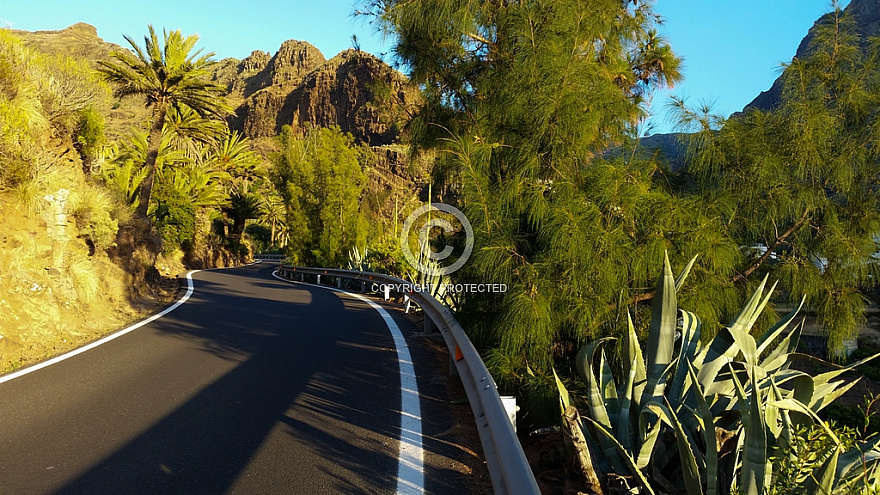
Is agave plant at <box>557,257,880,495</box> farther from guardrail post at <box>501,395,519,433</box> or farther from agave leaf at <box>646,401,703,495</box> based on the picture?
guardrail post at <box>501,395,519,433</box>

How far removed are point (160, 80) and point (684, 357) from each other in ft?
73.2

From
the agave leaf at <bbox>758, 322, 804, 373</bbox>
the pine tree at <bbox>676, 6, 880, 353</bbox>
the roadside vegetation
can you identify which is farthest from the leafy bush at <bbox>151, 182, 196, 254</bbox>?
the agave leaf at <bbox>758, 322, 804, 373</bbox>

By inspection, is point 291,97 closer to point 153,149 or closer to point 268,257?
point 268,257

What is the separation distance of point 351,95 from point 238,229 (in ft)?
291

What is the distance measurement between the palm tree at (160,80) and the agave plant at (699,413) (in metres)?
19.9

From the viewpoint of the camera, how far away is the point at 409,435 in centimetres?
455

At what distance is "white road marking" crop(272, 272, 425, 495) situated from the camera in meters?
3.69

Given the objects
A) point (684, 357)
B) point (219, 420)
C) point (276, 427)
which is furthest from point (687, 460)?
point (219, 420)

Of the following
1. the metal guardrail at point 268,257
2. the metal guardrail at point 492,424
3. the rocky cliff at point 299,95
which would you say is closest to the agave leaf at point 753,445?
the metal guardrail at point 492,424

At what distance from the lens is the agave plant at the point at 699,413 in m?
3.11

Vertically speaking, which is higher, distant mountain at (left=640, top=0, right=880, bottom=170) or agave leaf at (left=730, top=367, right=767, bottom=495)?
distant mountain at (left=640, top=0, right=880, bottom=170)

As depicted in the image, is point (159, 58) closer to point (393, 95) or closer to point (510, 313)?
point (393, 95)

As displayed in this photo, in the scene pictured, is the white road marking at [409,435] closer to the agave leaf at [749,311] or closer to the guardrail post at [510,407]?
the guardrail post at [510,407]

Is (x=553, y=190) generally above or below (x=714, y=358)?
above
